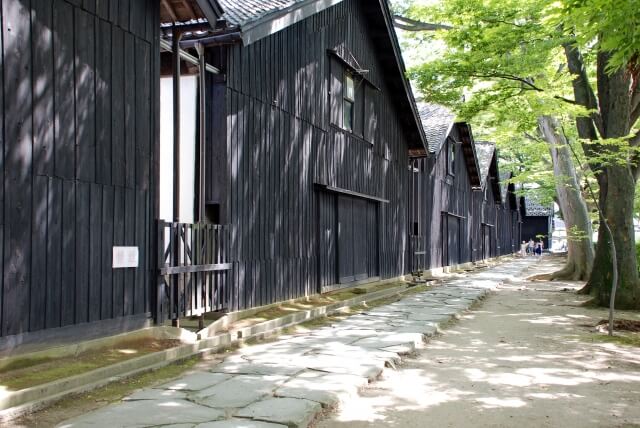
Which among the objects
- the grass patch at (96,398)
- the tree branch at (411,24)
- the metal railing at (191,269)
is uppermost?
the tree branch at (411,24)

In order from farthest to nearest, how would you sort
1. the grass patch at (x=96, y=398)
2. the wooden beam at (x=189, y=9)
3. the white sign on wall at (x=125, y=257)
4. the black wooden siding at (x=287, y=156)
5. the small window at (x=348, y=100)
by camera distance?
the small window at (x=348, y=100), the black wooden siding at (x=287, y=156), the wooden beam at (x=189, y=9), the white sign on wall at (x=125, y=257), the grass patch at (x=96, y=398)

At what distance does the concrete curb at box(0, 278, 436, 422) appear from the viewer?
15.4 ft

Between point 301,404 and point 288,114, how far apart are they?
720cm

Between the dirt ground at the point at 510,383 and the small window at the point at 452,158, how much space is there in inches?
644

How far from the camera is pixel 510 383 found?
256 inches

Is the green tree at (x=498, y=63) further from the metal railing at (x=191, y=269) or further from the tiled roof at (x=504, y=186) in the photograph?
the tiled roof at (x=504, y=186)

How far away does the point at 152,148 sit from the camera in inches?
296

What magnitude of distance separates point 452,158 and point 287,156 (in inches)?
702

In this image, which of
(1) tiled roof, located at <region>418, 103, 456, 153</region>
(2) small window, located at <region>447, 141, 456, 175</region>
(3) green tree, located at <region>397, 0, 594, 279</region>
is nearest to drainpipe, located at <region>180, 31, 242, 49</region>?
(3) green tree, located at <region>397, 0, 594, 279</region>

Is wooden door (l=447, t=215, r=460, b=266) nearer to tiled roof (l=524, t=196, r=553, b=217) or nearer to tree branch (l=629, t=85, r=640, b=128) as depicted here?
tree branch (l=629, t=85, r=640, b=128)

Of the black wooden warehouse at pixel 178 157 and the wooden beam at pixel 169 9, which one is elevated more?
the wooden beam at pixel 169 9

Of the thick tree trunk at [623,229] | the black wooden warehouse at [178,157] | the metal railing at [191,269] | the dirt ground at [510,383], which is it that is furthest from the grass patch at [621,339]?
the metal railing at [191,269]

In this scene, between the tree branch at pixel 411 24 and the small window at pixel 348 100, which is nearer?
the small window at pixel 348 100

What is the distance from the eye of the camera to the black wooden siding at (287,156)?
31.3ft
